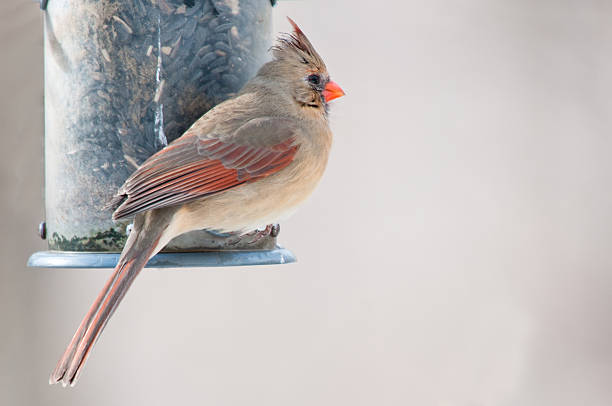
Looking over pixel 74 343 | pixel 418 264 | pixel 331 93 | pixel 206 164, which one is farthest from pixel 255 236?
pixel 418 264

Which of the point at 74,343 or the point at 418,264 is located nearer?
the point at 74,343

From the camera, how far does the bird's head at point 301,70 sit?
2896mm

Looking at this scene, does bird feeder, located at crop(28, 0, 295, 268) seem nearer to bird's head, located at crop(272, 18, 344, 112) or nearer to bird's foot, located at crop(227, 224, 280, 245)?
bird's foot, located at crop(227, 224, 280, 245)

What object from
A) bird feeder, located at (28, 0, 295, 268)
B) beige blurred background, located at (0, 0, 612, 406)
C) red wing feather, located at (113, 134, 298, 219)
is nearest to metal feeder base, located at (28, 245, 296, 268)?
bird feeder, located at (28, 0, 295, 268)

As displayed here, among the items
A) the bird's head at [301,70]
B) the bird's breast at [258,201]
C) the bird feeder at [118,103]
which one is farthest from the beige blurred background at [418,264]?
the bird's breast at [258,201]

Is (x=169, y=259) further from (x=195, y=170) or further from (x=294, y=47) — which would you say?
(x=294, y=47)

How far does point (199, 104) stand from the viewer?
9.41 feet

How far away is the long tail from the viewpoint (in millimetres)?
2279

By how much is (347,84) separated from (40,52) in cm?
220

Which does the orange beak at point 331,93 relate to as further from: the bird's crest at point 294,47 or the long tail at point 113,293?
the long tail at point 113,293

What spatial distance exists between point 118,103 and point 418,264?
3.37 meters

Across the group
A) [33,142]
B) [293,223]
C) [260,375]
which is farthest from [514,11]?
[33,142]

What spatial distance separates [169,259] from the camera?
8.96 feet

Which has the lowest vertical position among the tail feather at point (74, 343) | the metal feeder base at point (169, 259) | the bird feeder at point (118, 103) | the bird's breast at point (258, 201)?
the tail feather at point (74, 343)
